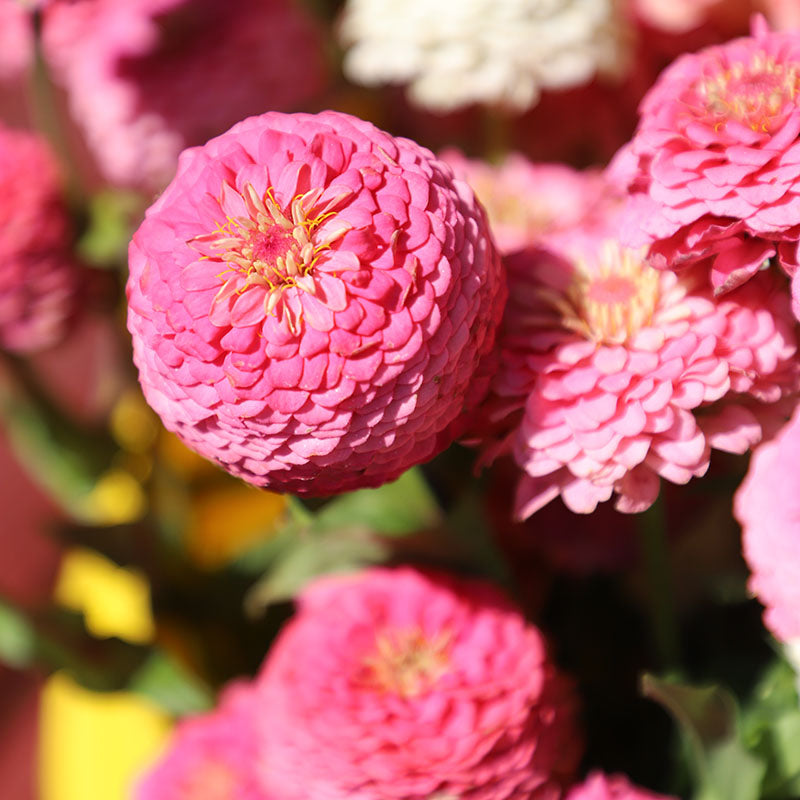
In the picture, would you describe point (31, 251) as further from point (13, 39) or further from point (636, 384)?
point (636, 384)

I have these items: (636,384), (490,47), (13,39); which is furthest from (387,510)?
(13,39)

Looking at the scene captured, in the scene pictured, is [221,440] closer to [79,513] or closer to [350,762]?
[350,762]

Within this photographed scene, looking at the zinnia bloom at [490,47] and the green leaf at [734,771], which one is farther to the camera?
the zinnia bloom at [490,47]

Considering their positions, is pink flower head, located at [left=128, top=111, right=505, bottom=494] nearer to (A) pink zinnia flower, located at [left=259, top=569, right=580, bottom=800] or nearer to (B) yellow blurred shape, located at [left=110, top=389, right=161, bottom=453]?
(A) pink zinnia flower, located at [left=259, top=569, right=580, bottom=800]

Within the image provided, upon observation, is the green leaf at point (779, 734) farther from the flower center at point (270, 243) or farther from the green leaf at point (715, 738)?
the flower center at point (270, 243)

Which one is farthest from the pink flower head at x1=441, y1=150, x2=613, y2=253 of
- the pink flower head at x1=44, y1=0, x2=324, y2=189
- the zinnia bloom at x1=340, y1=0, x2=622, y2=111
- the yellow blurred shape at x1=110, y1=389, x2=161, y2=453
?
the yellow blurred shape at x1=110, y1=389, x2=161, y2=453

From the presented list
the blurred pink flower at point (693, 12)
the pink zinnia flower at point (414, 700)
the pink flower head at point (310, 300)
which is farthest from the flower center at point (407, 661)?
the blurred pink flower at point (693, 12)
